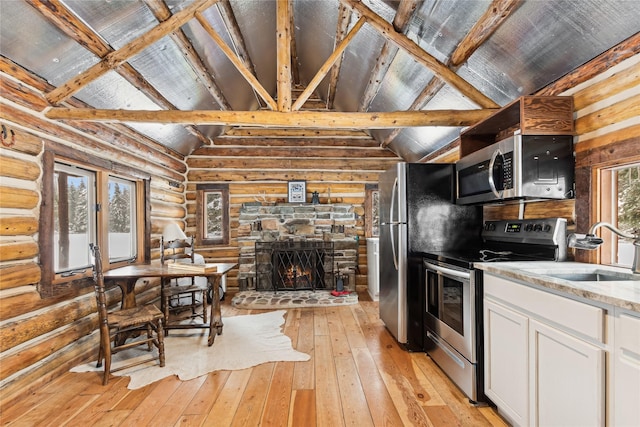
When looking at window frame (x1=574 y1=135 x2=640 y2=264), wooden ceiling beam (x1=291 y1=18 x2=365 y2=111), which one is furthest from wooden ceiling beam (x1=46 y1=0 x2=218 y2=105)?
window frame (x1=574 y1=135 x2=640 y2=264)

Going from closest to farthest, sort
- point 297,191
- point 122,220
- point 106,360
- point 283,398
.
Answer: point 283,398 → point 106,360 → point 122,220 → point 297,191

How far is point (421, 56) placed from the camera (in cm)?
283

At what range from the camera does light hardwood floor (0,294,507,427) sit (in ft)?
6.61

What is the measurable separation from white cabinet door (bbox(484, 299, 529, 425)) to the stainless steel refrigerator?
2.96 feet

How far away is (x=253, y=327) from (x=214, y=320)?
2.00 feet

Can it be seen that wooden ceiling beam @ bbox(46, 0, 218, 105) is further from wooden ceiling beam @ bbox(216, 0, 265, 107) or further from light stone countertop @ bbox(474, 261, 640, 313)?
light stone countertop @ bbox(474, 261, 640, 313)

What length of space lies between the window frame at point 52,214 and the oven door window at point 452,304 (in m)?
3.28

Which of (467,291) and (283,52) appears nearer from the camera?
(467,291)

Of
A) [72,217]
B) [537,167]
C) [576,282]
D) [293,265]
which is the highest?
[537,167]

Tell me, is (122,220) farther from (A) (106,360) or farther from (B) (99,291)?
(A) (106,360)

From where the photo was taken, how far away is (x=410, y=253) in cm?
298

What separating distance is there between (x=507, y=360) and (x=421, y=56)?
8.33 ft

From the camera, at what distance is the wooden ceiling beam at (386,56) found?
2.54 metres

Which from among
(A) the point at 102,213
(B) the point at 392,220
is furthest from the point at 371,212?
(A) the point at 102,213
